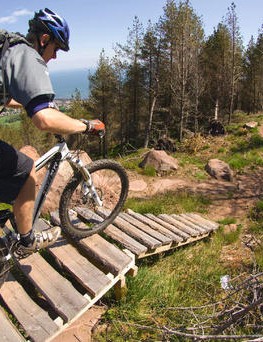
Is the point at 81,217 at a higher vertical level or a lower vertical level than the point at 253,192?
higher

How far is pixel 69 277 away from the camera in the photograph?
498 centimetres

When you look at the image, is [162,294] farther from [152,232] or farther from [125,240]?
[152,232]

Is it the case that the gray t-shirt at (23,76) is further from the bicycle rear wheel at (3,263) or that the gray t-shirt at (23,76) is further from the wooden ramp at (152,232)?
the wooden ramp at (152,232)

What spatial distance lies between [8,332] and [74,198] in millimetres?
2342

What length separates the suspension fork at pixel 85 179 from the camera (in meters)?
4.38

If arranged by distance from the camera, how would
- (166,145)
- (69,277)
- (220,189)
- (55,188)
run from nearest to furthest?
(69,277)
(55,188)
(220,189)
(166,145)

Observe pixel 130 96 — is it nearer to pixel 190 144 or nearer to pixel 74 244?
pixel 190 144

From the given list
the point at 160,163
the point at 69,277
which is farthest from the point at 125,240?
the point at 160,163

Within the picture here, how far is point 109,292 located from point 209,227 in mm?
3597

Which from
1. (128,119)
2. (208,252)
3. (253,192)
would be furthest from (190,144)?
(128,119)

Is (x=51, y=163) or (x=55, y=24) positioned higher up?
(x=55, y=24)

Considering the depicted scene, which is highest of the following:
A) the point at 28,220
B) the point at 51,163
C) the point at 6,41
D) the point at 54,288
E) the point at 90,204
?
the point at 6,41

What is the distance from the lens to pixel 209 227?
755cm

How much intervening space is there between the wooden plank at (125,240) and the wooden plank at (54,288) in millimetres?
1206
